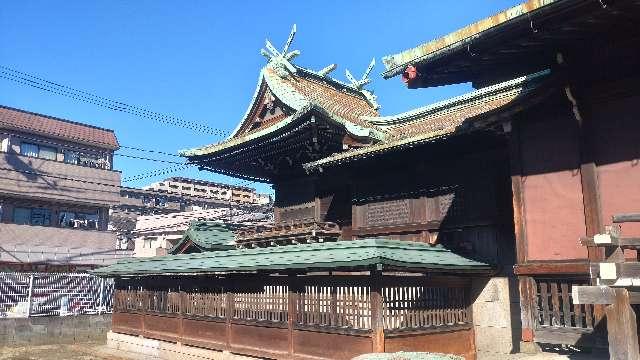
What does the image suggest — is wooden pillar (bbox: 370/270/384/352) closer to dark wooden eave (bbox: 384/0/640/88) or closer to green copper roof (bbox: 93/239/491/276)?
green copper roof (bbox: 93/239/491/276)

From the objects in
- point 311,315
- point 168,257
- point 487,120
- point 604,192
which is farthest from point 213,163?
point 604,192

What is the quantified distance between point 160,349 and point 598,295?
15.5 meters

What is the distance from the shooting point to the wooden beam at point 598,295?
6.68 m

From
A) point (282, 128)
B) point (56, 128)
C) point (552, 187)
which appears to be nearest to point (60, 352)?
point (282, 128)

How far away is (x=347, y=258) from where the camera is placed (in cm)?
1163

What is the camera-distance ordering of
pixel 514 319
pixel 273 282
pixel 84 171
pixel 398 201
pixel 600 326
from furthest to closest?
pixel 84 171, pixel 398 201, pixel 273 282, pixel 514 319, pixel 600 326

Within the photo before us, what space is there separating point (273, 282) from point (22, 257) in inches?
1132

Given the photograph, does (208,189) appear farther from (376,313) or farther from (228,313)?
(376,313)

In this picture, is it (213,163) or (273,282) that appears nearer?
(273,282)

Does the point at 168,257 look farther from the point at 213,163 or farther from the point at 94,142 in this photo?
the point at 94,142

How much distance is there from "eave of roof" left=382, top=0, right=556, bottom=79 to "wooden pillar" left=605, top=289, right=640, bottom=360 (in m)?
4.25

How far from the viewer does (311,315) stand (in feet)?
43.2

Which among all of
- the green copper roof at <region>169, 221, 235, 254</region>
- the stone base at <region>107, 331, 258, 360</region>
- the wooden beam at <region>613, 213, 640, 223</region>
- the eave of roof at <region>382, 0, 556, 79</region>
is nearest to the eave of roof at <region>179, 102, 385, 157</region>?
the green copper roof at <region>169, 221, 235, 254</region>

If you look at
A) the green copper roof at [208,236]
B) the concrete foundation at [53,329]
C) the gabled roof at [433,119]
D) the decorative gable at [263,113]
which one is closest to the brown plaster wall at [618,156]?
the gabled roof at [433,119]
